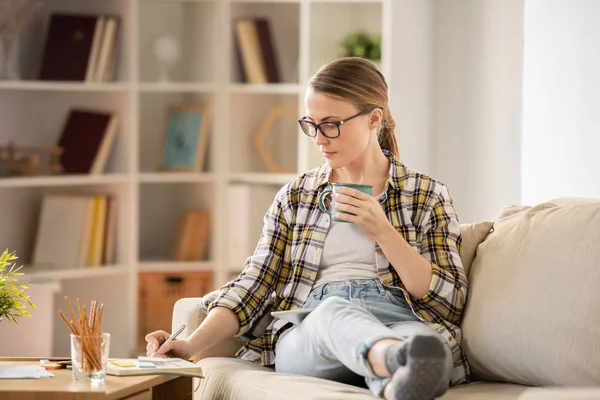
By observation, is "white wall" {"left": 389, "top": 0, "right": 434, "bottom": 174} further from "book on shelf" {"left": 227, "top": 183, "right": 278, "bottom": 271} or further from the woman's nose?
the woman's nose

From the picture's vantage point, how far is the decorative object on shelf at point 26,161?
376 cm

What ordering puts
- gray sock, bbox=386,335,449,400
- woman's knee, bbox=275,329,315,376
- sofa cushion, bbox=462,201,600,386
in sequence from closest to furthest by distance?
gray sock, bbox=386,335,449,400 → sofa cushion, bbox=462,201,600,386 → woman's knee, bbox=275,329,315,376

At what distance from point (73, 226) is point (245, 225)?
75 cm

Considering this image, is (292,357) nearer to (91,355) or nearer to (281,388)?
(281,388)

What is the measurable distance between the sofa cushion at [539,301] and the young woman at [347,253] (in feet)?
0.24

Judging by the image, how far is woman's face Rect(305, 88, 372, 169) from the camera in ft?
7.08

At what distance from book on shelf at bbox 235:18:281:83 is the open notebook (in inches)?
94.8

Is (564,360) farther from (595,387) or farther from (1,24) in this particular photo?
(1,24)

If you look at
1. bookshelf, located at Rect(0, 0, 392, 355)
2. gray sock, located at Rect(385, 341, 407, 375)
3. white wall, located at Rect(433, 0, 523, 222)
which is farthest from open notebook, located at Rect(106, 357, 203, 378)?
bookshelf, located at Rect(0, 0, 392, 355)

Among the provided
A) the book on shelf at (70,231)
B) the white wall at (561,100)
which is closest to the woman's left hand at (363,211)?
the white wall at (561,100)

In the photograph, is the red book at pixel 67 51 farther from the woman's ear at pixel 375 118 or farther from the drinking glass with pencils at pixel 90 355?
the drinking glass with pencils at pixel 90 355

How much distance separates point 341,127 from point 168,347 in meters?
0.64

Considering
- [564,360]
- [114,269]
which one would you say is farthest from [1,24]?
[564,360]

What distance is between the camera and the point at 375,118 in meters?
2.25
